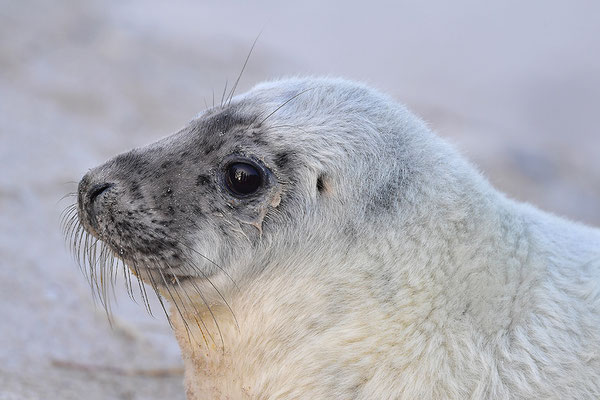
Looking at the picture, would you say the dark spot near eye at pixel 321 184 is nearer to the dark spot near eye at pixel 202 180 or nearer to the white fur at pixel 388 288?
the white fur at pixel 388 288

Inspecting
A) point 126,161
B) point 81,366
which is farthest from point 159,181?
point 81,366

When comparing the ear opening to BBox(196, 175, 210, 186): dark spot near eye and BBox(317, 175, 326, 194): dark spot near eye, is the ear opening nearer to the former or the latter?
BBox(317, 175, 326, 194): dark spot near eye

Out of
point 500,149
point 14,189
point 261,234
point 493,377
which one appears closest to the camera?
point 493,377

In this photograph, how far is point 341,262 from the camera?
2.38 m

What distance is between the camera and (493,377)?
2.26m

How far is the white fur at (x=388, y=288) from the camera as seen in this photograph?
228 centimetres

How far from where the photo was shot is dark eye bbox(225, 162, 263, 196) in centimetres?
242

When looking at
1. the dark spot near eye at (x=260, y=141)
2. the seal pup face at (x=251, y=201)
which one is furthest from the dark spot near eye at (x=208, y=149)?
the dark spot near eye at (x=260, y=141)

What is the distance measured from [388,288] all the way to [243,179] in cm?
55

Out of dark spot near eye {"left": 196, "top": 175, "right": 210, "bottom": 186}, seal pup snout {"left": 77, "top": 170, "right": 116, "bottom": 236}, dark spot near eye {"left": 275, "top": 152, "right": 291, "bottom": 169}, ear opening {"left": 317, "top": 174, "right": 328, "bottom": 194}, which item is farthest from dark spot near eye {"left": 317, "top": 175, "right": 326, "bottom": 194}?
seal pup snout {"left": 77, "top": 170, "right": 116, "bottom": 236}

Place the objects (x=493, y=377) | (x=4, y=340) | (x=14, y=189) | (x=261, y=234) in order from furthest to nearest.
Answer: (x=14, y=189) → (x=4, y=340) → (x=261, y=234) → (x=493, y=377)

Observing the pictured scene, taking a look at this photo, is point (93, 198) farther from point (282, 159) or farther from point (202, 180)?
point (282, 159)

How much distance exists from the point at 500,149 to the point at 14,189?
437 centimetres

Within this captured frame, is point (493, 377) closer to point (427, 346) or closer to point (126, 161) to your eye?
point (427, 346)
